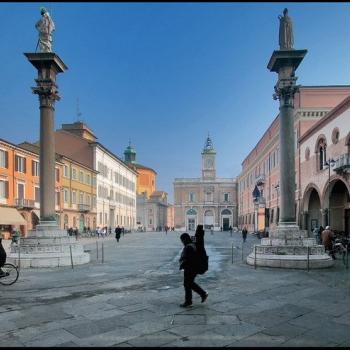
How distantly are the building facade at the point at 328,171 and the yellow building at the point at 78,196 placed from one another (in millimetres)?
27175

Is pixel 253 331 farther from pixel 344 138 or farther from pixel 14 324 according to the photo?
pixel 344 138

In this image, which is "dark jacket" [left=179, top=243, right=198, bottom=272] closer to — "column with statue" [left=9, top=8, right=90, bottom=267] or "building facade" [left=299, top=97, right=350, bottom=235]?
"column with statue" [left=9, top=8, right=90, bottom=267]

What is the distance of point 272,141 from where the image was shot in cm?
4997

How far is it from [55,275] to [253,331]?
8215 mm

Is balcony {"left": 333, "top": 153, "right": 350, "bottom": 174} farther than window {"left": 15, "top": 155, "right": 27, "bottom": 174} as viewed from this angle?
No

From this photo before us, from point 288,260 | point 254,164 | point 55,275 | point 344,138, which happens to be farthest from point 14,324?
point 254,164

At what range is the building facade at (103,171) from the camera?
5934cm

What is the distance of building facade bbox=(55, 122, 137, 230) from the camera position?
59.3 meters

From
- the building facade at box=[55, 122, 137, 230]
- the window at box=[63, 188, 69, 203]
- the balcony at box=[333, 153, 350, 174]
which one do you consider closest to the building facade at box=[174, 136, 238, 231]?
the building facade at box=[55, 122, 137, 230]

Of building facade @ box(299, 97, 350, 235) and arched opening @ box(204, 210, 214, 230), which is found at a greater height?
building facade @ box(299, 97, 350, 235)

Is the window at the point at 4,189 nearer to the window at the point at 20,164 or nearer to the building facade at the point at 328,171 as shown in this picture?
the window at the point at 20,164

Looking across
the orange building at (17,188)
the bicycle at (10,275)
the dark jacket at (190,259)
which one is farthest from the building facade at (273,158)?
the dark jacket at (190,259)

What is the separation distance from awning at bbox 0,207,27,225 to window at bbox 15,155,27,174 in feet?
13.2

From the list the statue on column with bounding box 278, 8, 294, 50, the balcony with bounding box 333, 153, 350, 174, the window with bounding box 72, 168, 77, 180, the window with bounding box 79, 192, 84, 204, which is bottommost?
the window with bounding box 79, 192, 84, 204
